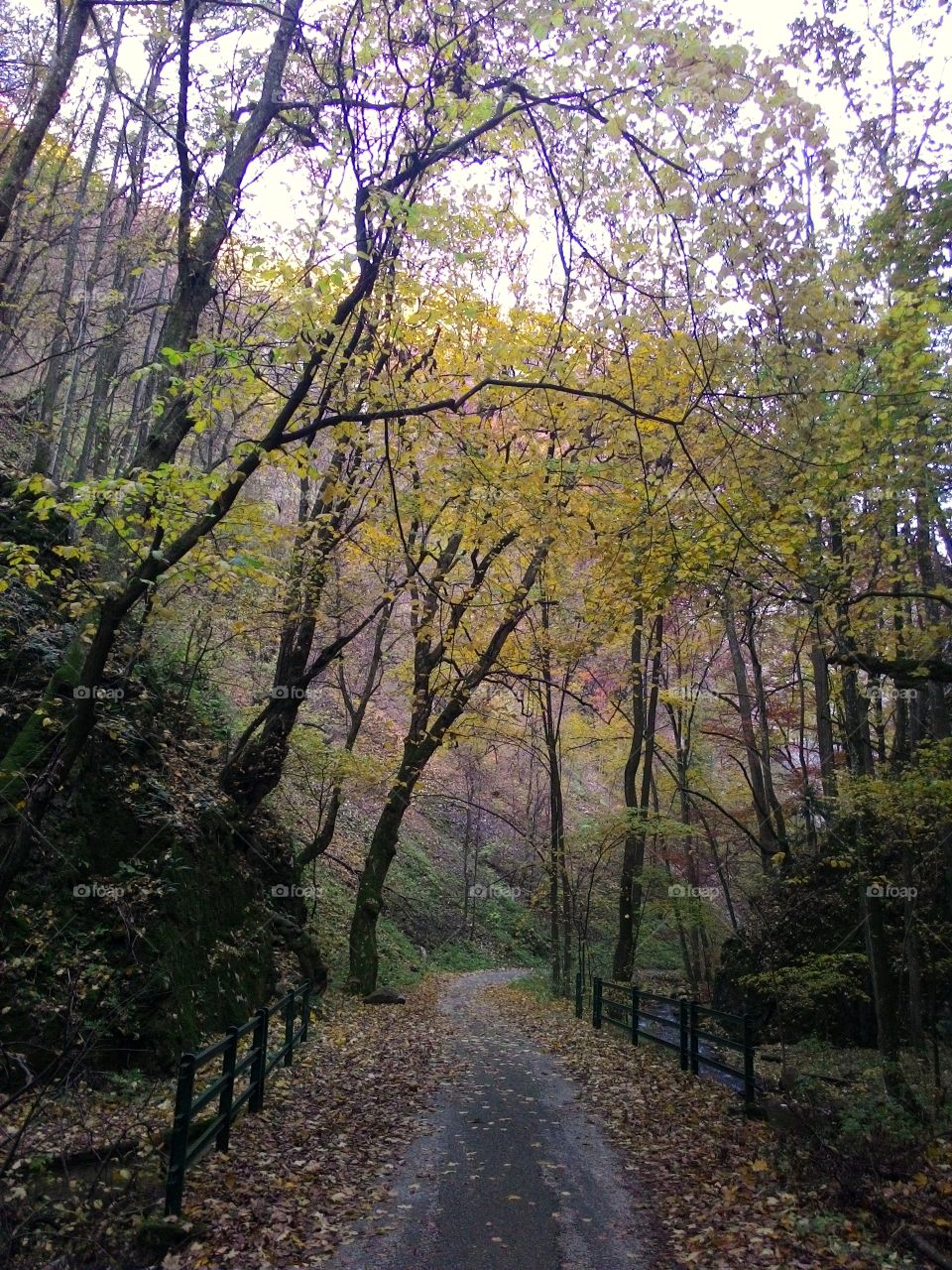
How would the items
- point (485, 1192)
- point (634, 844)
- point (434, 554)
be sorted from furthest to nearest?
point (634, 844) < point (434, 554) < point (485, 1192)

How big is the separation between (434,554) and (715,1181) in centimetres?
764

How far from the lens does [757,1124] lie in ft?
23.8

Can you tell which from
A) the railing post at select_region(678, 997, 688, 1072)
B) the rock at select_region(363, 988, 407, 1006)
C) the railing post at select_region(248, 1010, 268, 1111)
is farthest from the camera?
the rock at select_region(363, 988, 407, 1006)

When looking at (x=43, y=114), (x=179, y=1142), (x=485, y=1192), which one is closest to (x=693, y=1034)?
(x=485, y=1192)

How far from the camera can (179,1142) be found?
489 centimetres

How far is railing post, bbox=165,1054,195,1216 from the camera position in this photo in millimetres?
4867

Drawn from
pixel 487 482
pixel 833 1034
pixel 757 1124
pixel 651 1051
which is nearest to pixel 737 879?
pixel 833 1034

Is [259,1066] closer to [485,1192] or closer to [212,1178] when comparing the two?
[212,1178]

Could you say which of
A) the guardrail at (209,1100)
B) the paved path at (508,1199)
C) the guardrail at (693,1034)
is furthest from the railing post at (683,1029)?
the guardrail at (209,1100)

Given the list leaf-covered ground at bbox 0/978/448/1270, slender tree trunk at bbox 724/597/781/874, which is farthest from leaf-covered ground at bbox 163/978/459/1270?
slender tree trunk at bbox 724/597/781/874

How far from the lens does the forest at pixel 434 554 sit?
5070mm

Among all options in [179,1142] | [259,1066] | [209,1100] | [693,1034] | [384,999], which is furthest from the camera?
[384,999]

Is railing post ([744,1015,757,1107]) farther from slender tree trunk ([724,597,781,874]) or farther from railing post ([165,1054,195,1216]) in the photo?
slender tree trunk ([724,597,781,874])

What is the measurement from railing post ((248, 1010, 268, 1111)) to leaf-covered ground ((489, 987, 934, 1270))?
328cm
